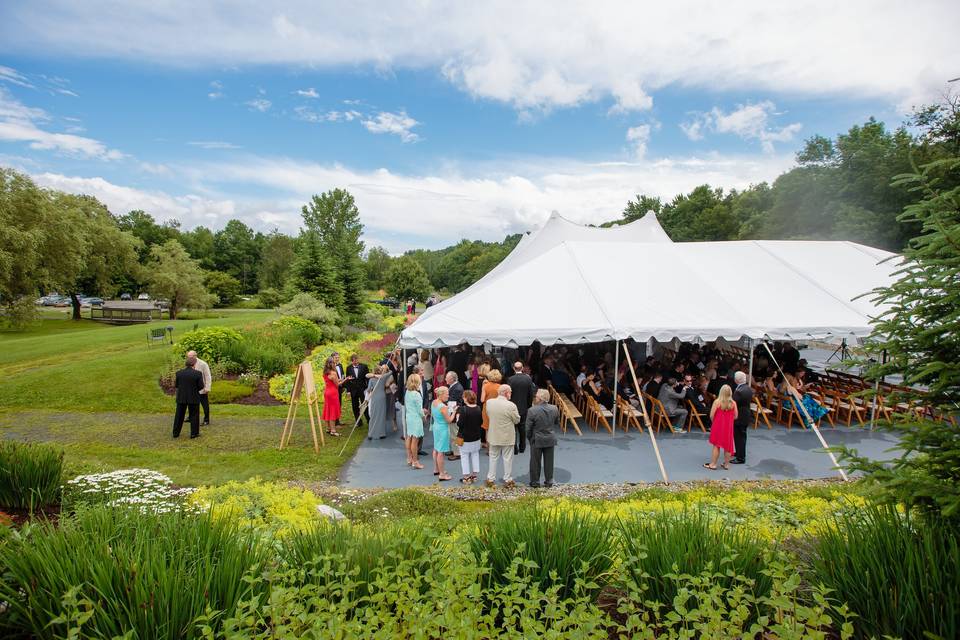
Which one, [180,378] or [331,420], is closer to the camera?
[180,378]

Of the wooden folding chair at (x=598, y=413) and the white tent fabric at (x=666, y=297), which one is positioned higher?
the white tent fabric at (x=666, y=297)

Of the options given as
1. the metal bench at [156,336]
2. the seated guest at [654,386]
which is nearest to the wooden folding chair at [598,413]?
the seated guest at [654,386]

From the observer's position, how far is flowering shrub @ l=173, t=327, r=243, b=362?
15.4m

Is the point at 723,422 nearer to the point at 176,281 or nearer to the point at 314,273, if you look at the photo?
the point at 314,273

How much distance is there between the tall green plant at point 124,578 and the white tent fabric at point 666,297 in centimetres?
701

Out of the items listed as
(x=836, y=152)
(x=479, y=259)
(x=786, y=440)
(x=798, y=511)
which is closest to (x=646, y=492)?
(x=798, y=511)

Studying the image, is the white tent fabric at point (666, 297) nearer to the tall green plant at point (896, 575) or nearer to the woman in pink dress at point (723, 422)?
the woman in pink dress at point (723, 422)

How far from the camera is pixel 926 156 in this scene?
89.0ft

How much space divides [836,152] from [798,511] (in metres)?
36.8

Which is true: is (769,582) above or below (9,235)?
below

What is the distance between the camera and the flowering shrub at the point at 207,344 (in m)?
15.4

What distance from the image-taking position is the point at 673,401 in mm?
11062

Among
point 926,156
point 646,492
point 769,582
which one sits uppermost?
point 926,156

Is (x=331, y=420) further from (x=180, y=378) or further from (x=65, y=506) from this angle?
(x=65, y=506)
